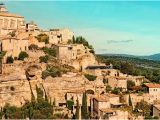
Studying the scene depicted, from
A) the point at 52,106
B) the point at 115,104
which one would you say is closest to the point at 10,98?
the point at 52,106

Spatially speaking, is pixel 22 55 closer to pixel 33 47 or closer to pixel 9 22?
pixel 33 47

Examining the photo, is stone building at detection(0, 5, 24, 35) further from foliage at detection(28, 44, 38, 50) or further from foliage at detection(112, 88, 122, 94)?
foliage at detection(112, 88, 122, 94)

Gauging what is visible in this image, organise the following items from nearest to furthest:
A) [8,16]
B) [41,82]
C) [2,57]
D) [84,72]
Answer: [41,82] → [2,57] → [84,72] → [8,16]

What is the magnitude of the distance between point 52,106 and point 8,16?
52.1 feet

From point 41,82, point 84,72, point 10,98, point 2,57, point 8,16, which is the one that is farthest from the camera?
point 8,16

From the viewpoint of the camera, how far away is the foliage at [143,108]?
42969 millimetres

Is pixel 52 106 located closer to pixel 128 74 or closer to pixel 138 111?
pixel 138 111

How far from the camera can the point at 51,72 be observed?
44.1 metres

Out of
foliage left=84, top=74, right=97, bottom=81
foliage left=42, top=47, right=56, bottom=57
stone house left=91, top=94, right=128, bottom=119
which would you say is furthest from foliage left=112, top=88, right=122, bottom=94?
foliage left=42, top=47, right=56, bottom=57

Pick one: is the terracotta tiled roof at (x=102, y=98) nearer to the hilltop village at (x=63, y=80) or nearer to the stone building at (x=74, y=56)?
the hilltop village at (x=63, y=80)

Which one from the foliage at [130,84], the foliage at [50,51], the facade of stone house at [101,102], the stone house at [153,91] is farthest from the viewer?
the foliage at [50,51]

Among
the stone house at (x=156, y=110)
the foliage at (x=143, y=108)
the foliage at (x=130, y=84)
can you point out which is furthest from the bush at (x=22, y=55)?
the stone house at (x=156, y=110)

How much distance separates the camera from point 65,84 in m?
42.9

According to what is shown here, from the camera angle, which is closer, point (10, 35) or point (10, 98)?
point (10, 98)
